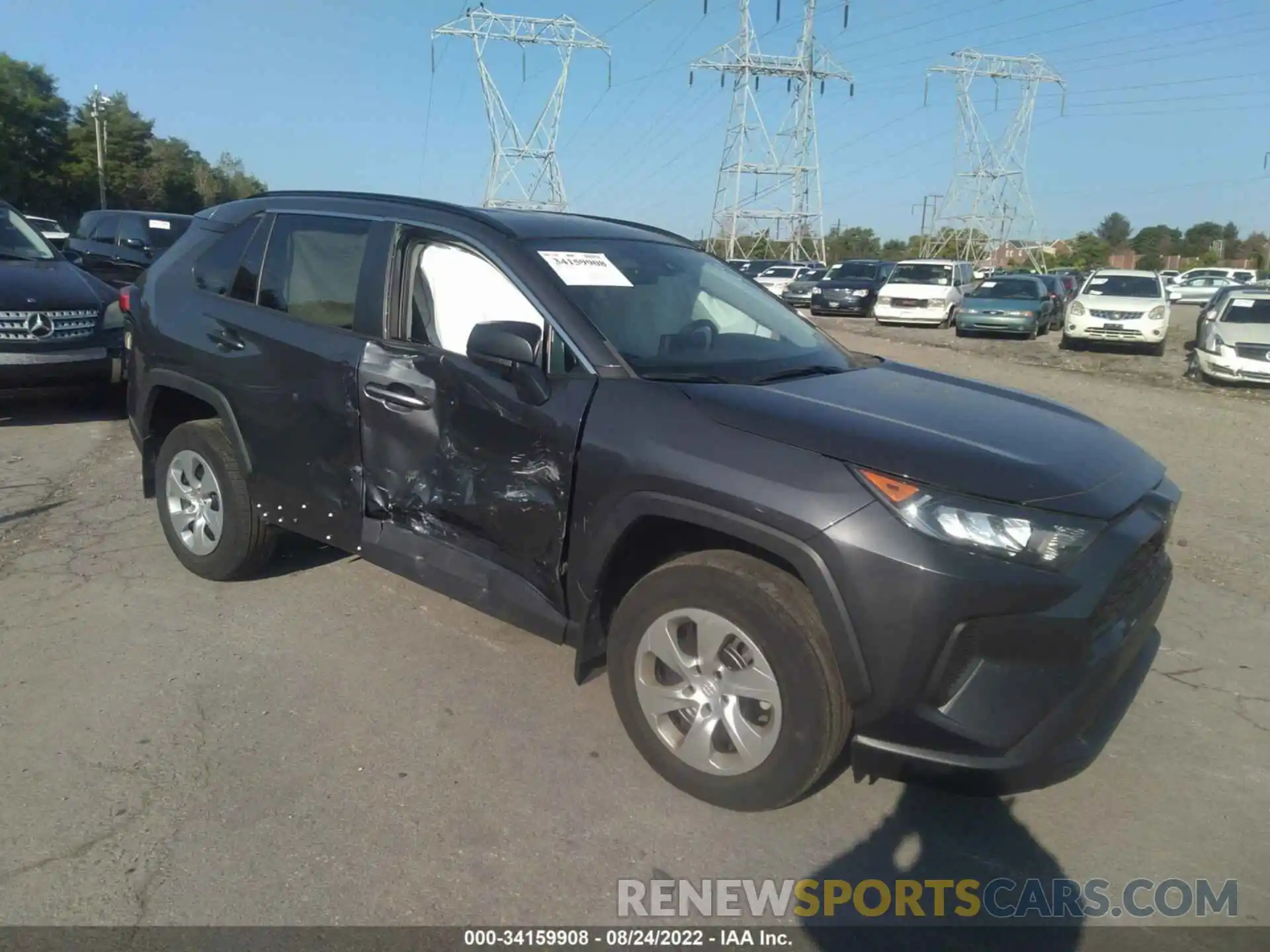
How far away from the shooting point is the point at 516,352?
3.40 m

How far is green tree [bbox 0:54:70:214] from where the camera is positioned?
2024 inches

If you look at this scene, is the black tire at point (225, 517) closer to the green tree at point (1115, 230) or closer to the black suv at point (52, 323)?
the black suv at point (52, 323)

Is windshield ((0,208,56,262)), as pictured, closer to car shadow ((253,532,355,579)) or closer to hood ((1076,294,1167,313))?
car shadow ((253,532,355,579))

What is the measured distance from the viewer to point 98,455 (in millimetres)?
7711

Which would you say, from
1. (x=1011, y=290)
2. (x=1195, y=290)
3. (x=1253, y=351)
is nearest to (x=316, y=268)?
(x=1253, y=351)

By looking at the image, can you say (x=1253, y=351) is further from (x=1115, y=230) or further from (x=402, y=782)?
(x=1115, y=230)

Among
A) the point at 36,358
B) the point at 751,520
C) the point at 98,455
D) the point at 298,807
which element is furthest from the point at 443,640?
the point at 36,358

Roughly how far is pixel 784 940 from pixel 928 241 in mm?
84476

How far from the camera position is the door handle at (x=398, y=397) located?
3.81 metres

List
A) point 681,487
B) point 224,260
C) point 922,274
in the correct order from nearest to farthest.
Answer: point 681,487 → point 224,260 → point 922,274

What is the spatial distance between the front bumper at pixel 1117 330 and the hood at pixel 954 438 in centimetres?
1847

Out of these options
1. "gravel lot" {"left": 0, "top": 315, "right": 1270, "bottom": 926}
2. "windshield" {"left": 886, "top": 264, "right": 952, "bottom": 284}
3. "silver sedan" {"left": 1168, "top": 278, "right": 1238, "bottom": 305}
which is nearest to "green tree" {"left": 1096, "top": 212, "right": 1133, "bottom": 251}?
"silver sedan" {"left": 1168, "top": 278, "right": 1238, "bottom": 305}

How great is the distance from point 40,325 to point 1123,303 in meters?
19.5

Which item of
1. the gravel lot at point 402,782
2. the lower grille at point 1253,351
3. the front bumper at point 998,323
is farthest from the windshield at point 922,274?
the gravel lot at point 402,782
